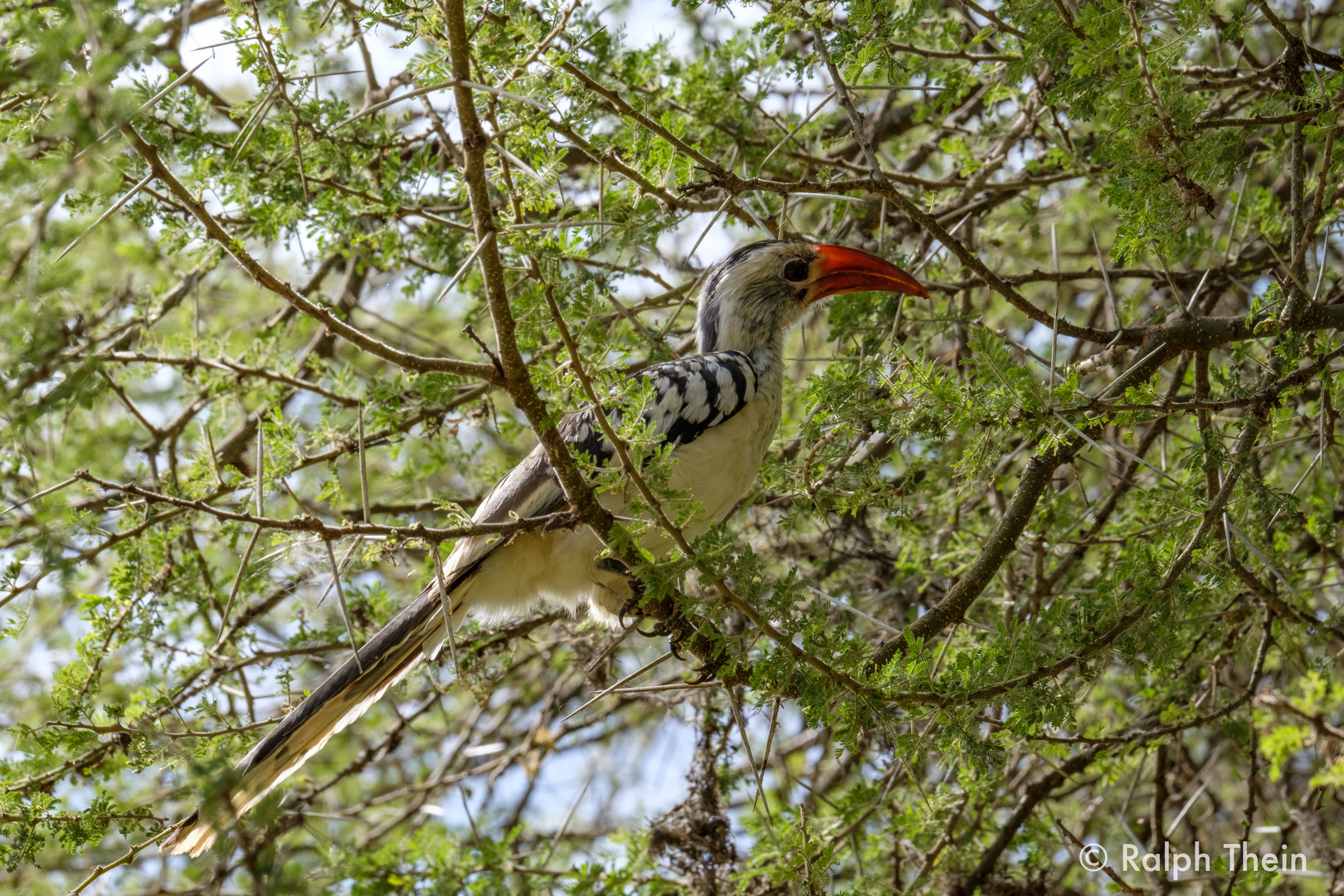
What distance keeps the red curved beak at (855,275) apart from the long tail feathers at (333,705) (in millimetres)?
1771

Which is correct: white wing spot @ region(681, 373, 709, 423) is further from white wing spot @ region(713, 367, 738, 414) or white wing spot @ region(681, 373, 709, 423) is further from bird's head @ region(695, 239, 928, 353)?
bird's head @ region(695, 239, 928, 353)

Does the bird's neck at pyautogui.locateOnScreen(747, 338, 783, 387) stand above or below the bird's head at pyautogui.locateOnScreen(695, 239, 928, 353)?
below

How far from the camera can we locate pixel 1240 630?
365 centimetres

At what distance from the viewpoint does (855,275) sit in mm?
3971

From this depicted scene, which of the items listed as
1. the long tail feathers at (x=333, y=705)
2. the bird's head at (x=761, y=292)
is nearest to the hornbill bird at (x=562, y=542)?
the long tail feathers at (x=333, y=705)

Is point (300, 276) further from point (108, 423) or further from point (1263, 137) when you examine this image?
point (1263, 137)

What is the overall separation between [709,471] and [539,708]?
8.07ft

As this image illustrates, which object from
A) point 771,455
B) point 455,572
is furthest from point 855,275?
point 455,572

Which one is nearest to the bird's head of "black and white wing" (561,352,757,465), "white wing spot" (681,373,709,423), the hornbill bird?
the hornbill bird

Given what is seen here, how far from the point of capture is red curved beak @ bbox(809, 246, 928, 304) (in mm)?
3570

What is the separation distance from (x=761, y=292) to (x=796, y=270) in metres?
0.16

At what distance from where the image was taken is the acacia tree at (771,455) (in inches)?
91.4

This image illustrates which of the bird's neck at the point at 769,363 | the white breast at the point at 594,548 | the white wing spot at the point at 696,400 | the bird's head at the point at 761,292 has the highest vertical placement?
the bird's head at the point at 761,292

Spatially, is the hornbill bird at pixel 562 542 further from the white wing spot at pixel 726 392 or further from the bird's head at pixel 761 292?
the bird's head at pixel 761 292
